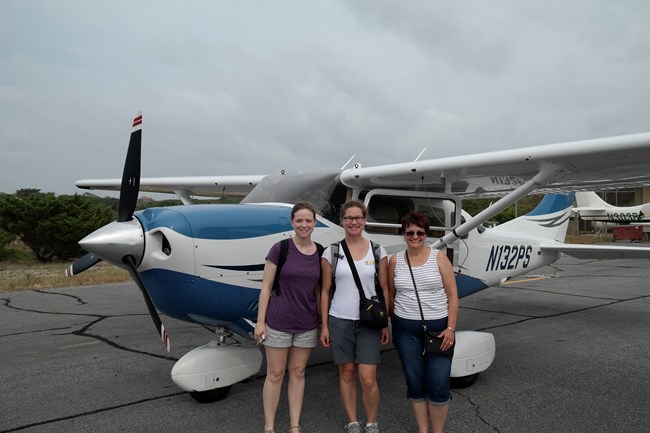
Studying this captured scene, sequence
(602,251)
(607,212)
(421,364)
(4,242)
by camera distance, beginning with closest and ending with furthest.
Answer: (421,364), (602,251), (4,242), (607,212)

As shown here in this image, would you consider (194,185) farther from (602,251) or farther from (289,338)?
(602,251)

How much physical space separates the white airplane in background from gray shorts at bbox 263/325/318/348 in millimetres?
36962

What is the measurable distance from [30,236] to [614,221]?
36988 mm

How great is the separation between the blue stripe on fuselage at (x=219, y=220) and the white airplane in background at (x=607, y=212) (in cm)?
3639

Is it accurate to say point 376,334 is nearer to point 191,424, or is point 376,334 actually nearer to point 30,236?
point 191,424

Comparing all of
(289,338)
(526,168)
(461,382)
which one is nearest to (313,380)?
(461,382)

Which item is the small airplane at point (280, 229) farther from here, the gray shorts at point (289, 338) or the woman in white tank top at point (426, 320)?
the woman in white tank top at point (426, 320)

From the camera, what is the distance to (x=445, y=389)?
2.87 metres

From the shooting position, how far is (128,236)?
3.33 metres

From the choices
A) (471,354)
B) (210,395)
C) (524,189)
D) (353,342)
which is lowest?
(210,395)

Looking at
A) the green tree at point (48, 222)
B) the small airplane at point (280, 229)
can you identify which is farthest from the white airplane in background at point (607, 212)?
the green tree at point (48, 222)

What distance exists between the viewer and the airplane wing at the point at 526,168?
418 centimetres

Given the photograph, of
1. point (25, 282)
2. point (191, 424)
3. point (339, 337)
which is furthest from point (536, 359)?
point (25, 282)

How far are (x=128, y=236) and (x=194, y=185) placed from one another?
444 cm
